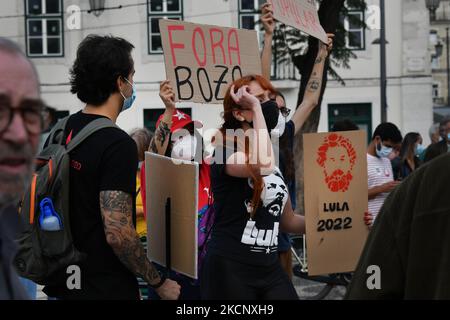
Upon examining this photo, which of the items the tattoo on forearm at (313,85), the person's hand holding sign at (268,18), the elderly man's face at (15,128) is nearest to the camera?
the elderly man's face at (15,128)

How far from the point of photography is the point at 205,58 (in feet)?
17.0

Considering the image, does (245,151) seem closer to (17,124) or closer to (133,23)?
(17,124)

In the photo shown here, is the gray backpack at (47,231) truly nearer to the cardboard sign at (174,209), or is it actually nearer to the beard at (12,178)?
the cardboard sign at (174,209)

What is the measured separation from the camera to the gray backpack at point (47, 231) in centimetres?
321

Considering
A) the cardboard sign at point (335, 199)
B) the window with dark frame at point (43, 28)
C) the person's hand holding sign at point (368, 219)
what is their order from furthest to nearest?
the window with dark frame at point (43, 28) → the person's hand holding sign at point (368, 219) → the cardboard sign at point (335, 199)

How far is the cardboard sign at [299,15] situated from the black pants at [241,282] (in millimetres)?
2106

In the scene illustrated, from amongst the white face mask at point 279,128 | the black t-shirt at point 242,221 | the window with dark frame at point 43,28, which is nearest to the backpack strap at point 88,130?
the black t-shirt at point 242,221

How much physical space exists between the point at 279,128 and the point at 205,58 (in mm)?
668

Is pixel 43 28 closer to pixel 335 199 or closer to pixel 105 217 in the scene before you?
pixel 335 199

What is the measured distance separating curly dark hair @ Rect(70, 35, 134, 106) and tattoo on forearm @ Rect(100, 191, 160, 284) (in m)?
0.46

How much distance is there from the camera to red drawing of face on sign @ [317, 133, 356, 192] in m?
5.28

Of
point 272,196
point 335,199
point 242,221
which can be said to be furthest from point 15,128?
point 335,199

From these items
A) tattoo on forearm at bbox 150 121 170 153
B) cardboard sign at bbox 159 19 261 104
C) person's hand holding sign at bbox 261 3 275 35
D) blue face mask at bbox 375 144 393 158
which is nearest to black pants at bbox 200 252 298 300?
tattoo on forearm at bbox 150 121 170 153

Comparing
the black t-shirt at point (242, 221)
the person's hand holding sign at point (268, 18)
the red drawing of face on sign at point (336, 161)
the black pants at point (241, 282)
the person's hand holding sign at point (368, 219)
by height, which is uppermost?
the person's hand holding sign at point (268, 18)
